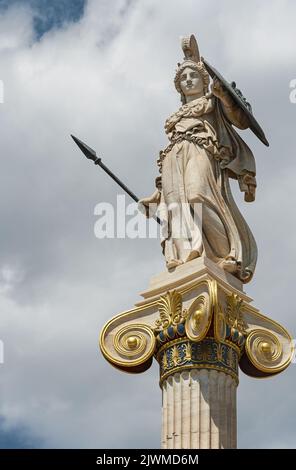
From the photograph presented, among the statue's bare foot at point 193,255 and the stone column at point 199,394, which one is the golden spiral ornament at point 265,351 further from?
the statue's bare foot at point 193,255

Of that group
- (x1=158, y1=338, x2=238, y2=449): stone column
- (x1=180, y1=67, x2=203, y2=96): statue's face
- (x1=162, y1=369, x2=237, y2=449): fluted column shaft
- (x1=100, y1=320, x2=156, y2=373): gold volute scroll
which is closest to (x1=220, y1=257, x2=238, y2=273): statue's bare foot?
(x1=158, y1=338, x2=238, y2=449): stone column

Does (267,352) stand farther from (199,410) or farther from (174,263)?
(174,263)

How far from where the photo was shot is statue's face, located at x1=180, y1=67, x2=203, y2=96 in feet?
137

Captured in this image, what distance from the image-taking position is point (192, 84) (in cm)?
4175

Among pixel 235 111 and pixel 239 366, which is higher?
pixel 235 111

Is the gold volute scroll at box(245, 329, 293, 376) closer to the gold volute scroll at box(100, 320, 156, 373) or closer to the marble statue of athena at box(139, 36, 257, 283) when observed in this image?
the marble statue of athena at box(139, 36, 257, 283)

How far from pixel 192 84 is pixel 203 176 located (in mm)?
2690

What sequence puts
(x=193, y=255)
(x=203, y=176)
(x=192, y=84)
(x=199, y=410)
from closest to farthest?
(x=199, y=410), (x=193, y=255), (x=203, y=176), (x=192, y=84)

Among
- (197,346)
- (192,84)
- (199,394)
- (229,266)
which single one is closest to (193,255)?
(229,266)

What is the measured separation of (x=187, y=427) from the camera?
3662cm

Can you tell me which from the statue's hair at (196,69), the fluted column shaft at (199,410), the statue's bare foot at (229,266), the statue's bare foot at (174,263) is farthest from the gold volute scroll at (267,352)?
the statue's hair at (196,69)
